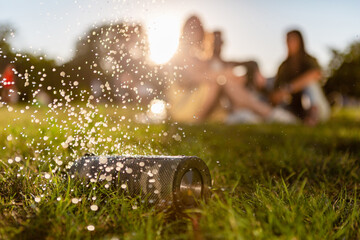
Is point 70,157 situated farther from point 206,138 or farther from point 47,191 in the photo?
point 206,138

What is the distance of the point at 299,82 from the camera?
32.0 feet

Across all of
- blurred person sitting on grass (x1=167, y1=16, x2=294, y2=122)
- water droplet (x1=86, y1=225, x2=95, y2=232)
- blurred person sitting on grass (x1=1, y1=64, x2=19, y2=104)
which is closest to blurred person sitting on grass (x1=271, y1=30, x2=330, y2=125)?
blurred person sitting on grass (x1=167, y1=16, x2=294, y2=122)

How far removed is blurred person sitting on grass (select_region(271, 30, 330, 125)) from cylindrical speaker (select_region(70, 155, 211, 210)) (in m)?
7.30

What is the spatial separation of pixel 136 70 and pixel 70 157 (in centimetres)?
89

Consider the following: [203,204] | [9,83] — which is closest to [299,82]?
[9,83]

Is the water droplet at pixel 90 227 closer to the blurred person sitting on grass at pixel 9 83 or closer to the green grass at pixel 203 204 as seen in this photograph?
the green grass at pixel 203 204

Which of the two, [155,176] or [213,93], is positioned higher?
[213,93]

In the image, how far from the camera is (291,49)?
9.70m

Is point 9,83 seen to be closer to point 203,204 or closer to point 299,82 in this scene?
point 203,204

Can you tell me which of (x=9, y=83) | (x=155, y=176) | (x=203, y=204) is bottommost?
(x=203, y=204)

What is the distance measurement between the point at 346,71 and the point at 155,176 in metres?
20.5

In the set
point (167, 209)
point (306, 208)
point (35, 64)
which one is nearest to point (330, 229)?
point (306, 208)

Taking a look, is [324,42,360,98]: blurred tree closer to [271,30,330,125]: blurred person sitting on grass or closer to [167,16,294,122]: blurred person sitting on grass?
[271,30,330,125]: blurred person sitting on grass

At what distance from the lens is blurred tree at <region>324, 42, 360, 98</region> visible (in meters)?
20.5
